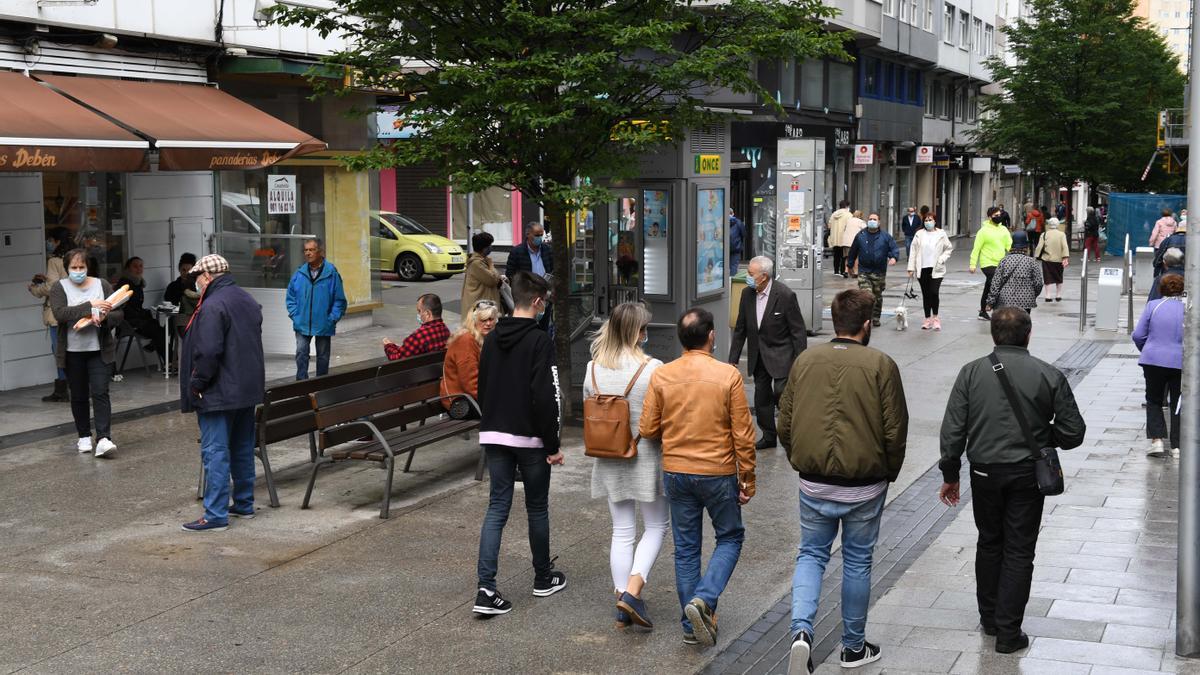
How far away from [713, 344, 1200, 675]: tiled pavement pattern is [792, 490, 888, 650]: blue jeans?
29 centimetres

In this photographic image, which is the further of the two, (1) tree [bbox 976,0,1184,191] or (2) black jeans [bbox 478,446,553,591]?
(1) tree [bbox 976,0,1184,191]

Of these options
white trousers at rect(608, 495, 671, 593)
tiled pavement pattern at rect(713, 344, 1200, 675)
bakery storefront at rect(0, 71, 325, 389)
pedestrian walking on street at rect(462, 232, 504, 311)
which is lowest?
tiled pavement pattern at rect(713, 344, 1200, 675)

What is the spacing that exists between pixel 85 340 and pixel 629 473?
227 inches

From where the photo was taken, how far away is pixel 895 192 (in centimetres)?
5259

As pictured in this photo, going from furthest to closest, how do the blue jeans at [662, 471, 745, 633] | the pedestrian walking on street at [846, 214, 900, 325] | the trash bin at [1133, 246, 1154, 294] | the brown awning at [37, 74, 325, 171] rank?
the trash bin at [1133, 246, 1154, 294]
the pedestrian walking on street at [846, 214, 900, 325]
the brown awning at [37, 74, 325, 171]
the blue jeans at [662, 471, 745, 633]

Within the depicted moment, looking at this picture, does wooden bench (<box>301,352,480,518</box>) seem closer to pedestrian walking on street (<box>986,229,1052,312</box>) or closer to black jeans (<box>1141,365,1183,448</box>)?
black jeans (<box>1141,365,1183,448</box>)

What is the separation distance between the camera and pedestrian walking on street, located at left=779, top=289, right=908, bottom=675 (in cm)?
607

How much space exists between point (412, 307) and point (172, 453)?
1283cm

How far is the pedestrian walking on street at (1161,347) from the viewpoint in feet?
35.7

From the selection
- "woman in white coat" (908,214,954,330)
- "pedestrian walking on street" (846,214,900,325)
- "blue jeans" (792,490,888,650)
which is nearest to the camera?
"blue jeans" (792,490,888,650)

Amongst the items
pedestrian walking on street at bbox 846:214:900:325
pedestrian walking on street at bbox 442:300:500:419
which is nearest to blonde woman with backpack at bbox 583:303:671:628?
pedestrian walking on street at bbox 442:300:500:419

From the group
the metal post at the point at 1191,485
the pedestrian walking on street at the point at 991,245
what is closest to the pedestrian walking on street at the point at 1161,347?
the metal post at the point at 1191,485

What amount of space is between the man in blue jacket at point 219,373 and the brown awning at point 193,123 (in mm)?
6000

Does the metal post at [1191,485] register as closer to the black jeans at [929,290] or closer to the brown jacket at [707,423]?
the brown jacket at [707,423]
